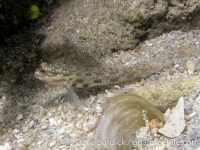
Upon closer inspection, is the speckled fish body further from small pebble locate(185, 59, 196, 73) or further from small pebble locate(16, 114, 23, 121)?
small pebble locate(16, 114, 23, 121)

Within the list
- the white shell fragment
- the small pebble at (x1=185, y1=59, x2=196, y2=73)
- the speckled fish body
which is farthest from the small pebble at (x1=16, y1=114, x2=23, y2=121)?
the small pebble at (x1=185, y1=59, x2=196, y2=73)

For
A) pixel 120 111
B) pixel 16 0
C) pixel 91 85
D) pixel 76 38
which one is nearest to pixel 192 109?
pixel 120 111

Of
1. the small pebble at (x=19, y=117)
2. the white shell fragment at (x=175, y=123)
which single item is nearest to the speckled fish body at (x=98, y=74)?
the small pebble at (x=19, y=117)

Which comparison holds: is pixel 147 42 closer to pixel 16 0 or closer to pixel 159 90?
pixel 159 90

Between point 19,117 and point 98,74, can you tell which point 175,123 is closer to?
point 98,74

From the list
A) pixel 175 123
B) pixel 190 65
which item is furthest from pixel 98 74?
pixel 175 123

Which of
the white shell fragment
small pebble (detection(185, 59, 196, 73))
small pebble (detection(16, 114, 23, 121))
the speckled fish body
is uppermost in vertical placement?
the speckled fish body

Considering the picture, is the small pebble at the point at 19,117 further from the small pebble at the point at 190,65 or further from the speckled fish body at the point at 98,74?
the small pebble at the point at 190,65

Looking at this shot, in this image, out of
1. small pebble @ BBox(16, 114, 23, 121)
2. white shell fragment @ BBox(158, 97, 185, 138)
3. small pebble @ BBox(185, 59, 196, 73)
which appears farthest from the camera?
small pebble @ BBox(16, 114, 23, 121)
